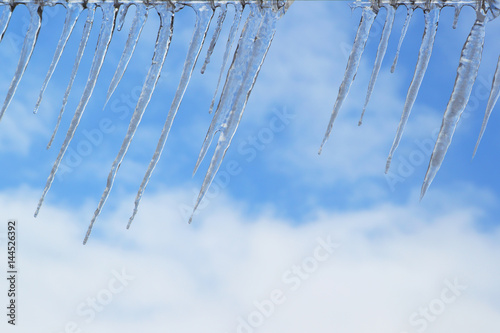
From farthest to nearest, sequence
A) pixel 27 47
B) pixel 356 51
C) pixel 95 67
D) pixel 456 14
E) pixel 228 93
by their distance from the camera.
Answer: pixel 27 47 → pixel 95 67 → pixel 356 51 → pixel 228 93 → pixel 456 14

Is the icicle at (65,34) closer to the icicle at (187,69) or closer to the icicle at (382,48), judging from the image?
the icicle at (187,69)

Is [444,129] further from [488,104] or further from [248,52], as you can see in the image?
[248,52]

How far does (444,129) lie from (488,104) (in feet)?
1.01

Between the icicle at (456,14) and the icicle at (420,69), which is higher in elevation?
the icicle at (456,14)

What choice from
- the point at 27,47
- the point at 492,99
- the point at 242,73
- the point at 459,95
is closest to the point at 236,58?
the point at 242,73

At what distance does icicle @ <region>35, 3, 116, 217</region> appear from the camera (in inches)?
146

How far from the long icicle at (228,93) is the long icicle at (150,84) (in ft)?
1.78

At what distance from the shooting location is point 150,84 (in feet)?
12.0

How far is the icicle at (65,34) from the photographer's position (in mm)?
3922

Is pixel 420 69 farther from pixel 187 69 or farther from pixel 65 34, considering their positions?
pixel 65 34

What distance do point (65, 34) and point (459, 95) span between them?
112 inches

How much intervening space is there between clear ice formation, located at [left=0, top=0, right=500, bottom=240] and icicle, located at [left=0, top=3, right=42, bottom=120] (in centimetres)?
32

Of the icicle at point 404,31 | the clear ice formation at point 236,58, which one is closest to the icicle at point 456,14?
the clear ice formation at point 236,58

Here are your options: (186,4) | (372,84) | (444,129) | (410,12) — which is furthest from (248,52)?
(444,129)
